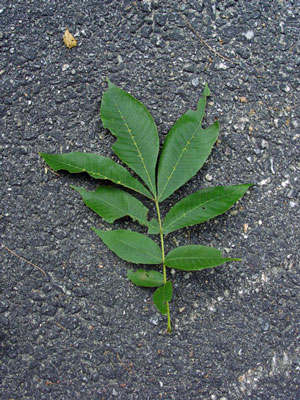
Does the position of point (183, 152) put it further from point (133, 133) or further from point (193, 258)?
point (193, 258)

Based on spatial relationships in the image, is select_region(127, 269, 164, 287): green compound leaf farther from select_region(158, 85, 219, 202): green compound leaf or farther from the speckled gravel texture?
select_region(158, 85, 219, 202): green compound leaf

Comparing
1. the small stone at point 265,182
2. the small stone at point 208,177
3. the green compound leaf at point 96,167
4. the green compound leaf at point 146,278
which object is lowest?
the green compound leaf at point 146,278

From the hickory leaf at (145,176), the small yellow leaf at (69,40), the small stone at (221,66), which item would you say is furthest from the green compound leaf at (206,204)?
the small yellow leaf at (69,40)

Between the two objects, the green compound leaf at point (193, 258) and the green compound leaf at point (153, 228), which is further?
the green compound leaf at point (153, 228)

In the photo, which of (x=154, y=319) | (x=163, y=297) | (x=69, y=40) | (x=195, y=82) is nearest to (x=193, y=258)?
(x=163, y=297)

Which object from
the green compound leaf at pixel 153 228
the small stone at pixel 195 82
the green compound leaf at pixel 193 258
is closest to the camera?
the green compound leaf at pixel 193 258

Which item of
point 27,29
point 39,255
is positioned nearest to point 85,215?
point 39,255

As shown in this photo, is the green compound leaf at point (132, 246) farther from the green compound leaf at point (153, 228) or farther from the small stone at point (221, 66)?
the small stone at point (221, 66)
